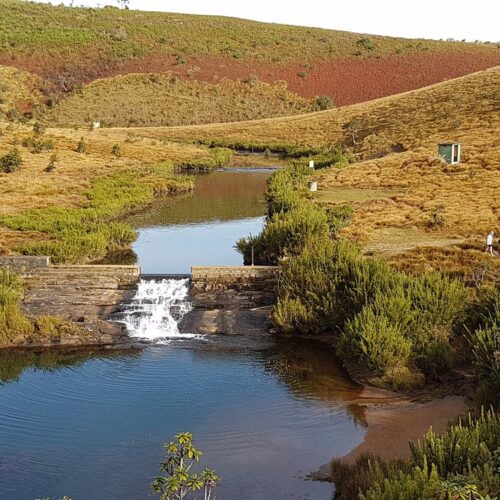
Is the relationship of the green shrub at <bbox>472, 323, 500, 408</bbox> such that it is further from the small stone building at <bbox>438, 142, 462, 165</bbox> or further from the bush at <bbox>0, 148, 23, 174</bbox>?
the bush at <bbox>0, 148, 23, 174</bbox>

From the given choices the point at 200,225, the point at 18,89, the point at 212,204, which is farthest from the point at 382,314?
the point at 18,89

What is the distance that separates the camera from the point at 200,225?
39875 millimetres

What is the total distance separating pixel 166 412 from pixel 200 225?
78.9ft

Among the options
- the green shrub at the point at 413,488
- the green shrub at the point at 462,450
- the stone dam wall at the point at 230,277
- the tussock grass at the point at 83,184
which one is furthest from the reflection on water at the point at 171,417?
the tussock grass at the point at 83,184

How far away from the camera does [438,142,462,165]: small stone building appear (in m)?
49.8

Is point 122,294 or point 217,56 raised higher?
point 217,56

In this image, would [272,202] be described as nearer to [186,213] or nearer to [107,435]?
[186,213]

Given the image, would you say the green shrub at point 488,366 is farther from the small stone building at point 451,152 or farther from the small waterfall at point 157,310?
the small stone building at point 451,152

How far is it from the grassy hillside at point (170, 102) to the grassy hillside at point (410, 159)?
9.12m

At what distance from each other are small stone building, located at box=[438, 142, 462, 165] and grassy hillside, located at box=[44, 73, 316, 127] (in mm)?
48560

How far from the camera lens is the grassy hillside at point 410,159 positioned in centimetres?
3175

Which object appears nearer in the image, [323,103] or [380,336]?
[380,336]

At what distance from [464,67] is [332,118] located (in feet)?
129

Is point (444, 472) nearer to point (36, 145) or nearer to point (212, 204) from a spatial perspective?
point (212, 204)
